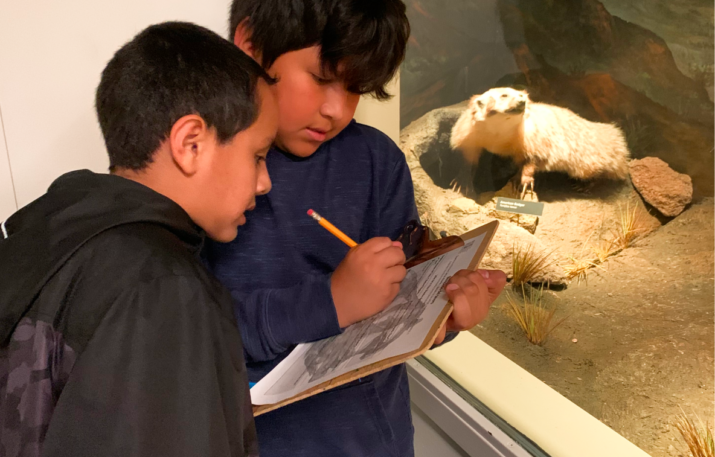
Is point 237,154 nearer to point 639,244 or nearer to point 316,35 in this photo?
point 316,35

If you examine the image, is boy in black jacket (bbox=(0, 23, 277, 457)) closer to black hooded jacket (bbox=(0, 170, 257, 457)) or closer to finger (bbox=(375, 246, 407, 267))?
black hooded jacket (bbox=(0, 170, 257, 457))

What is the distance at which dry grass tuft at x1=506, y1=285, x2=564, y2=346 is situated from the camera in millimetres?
1129

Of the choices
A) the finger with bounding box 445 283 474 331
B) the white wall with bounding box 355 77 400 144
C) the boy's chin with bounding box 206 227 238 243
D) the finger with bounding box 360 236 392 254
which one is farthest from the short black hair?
the white wall with bounding box 355 77 400 144

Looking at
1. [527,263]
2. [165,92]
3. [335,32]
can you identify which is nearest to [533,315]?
[527,263]

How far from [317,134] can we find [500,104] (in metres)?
0.61

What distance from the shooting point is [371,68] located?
0.68 m

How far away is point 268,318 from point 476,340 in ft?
2.69

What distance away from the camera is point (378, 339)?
58 centimetres

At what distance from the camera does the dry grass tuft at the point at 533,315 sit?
1.13 m

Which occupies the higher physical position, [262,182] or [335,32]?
[335,32]

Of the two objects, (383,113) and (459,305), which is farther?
(383,113)

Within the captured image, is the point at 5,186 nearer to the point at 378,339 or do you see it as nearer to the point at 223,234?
the point at 223,234

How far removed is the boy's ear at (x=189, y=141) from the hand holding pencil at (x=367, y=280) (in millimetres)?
182

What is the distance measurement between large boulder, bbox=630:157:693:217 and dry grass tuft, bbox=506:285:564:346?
358mm
